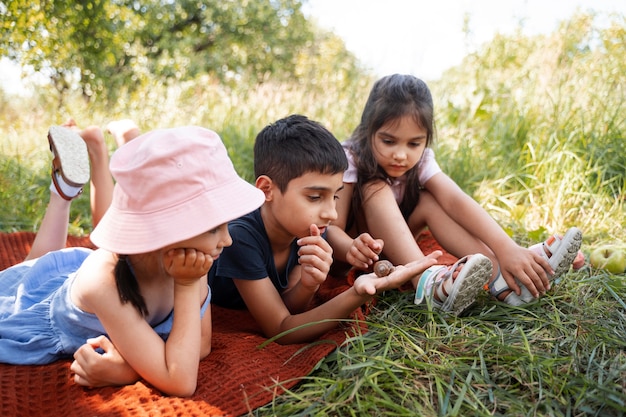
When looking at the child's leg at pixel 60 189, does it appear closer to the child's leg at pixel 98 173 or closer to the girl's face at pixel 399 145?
the child's leg at pixel 98 173

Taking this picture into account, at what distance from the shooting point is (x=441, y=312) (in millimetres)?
2061

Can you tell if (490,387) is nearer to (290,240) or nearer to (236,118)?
(290,240)

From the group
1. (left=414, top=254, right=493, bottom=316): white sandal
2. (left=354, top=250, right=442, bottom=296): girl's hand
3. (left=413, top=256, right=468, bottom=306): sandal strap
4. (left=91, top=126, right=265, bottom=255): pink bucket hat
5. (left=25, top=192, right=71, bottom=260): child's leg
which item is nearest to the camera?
(left=91, top=126, right=265, bottom=255): pink bucket hat

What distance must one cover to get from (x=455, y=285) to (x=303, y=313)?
1.80 feet

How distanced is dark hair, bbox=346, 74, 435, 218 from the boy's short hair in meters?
0.46

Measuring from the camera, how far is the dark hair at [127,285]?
1.58 meters

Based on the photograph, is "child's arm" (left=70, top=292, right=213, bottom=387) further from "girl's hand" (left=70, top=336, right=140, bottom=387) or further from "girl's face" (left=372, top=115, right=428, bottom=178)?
"girl's face" (left=372, top=115, right=428, bottom=178)

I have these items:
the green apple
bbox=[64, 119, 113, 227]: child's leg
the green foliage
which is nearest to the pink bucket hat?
bbox=[64, 119, 113, 227]: child's leg

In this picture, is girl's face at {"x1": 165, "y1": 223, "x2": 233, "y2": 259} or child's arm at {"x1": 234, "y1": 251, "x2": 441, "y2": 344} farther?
child's arm at {"x1": 234, "y1": 251, "x2": 441, "y2": 344}

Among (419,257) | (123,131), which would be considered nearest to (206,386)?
(419,257)

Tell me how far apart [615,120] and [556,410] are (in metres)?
3.26

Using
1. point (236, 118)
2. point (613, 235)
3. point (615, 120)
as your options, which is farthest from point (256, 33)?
point (613, 235)

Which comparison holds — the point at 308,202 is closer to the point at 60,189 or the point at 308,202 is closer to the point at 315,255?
the point at 315,255

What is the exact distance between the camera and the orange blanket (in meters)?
1.58
